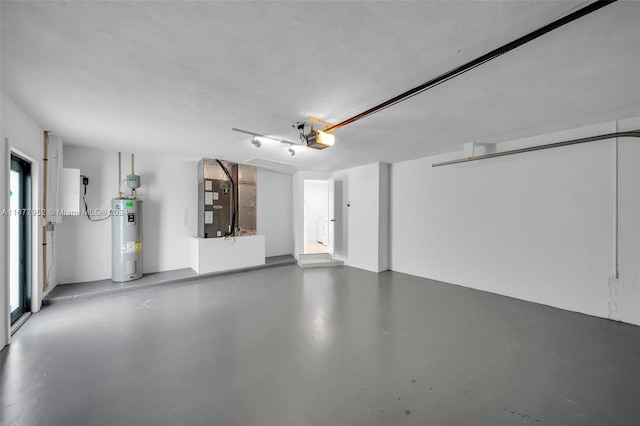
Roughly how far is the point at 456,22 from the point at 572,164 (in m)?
3.10

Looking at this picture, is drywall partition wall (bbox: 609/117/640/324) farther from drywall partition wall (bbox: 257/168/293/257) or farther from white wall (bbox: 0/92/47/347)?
white wall (bbox: 0/92/47/347)

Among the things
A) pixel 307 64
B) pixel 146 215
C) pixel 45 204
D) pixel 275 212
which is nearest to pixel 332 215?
pixel 275 212

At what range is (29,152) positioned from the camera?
272 cm

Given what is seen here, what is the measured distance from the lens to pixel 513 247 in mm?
3564

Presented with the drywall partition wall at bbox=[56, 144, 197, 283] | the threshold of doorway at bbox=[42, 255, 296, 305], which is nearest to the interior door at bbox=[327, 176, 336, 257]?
the threshold of doorway at bbox=[42, 255, 296, 305]

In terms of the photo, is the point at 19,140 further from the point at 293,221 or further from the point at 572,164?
the point at 572,164

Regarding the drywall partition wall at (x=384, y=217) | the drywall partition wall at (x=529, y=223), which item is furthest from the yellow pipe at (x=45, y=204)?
the drywall partition wall at (x=529, y=223)

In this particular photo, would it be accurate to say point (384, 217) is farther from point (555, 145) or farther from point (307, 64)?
point (307, 64)

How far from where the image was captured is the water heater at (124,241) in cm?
403

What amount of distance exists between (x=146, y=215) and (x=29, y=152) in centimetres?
203

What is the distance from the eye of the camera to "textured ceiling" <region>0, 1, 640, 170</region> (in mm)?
1310

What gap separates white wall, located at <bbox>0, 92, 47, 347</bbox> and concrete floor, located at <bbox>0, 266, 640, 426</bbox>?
0.37 metres

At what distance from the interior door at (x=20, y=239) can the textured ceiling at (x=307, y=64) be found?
0.72 m

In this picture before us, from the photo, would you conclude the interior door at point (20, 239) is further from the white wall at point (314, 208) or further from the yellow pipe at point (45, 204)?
the white wall at point (314, 208)
